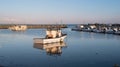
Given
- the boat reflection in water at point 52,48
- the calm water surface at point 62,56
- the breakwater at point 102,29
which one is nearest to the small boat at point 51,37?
the boat reflection in water at point 52,48

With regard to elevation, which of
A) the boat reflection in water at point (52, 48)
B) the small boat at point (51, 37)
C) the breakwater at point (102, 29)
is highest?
the small boat at point (51, 37)

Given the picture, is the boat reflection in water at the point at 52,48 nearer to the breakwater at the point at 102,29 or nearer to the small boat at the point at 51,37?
the small boat at the point at 51,37

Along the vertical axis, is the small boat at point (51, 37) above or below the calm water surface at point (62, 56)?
above

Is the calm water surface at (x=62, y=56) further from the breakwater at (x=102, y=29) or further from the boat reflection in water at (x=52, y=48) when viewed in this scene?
the breakwater at (x=102, y=29)

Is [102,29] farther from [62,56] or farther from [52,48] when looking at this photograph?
[62,56]

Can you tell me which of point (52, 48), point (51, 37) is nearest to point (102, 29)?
point (51, 37)

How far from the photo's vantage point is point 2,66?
14.7 m

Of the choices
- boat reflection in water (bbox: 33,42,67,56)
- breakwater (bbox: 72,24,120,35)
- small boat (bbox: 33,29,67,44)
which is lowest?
breakwater (bbox: 72,24,120,35)

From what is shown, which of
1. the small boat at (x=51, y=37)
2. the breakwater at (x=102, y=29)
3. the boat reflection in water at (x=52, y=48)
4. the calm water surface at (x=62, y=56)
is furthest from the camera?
the breakwater at (x=102, y=29)

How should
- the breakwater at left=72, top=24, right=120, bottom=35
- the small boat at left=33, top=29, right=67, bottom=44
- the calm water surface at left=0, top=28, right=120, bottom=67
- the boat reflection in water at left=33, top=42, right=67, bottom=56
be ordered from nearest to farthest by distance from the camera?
the calm water surface at left=0, top=28, right=120, bottom=67
the boat reflection in water at left=33, top=42, right=67, bottom=56
the small boat at left=33, top=29, right=67, bottom=44
the breakwater at left=72, top=24, right=120, bottom=35

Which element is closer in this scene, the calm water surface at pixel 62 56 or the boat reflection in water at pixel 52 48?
the calm water surface at pixel 62 56

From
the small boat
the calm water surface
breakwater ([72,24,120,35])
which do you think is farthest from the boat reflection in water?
breakwater ([72,24,120,35])

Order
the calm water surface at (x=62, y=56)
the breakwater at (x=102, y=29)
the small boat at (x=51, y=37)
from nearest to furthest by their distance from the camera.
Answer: the calm water surface at (x=62, y=56) → the small boat at (x=51, y=37) → the breakwater at (x=102, y=29)

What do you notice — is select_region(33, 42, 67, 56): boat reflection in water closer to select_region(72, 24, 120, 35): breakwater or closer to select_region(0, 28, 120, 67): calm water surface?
select_region(0, 28, 120, 67): calm water surface
